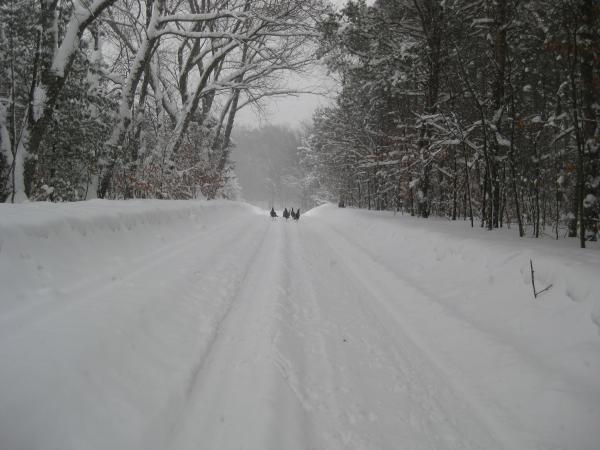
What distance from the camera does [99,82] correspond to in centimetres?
1127

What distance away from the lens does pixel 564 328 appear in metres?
2.74

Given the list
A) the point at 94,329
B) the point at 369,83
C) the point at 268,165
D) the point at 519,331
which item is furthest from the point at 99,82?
the point at 268,165

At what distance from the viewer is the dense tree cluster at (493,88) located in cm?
514

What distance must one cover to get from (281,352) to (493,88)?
794 centimetres

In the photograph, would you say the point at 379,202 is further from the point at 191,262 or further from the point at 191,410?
the point at 191,410

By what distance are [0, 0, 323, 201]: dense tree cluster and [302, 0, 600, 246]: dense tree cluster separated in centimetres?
273

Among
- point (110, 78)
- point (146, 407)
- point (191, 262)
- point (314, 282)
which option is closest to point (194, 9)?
point (110, 78)

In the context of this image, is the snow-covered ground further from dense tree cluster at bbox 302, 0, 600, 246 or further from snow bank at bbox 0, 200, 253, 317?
dense tree cluster at bbox 302, 0, 600, 246

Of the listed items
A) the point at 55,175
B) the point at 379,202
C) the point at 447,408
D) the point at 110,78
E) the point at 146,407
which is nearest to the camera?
the point at 146,407

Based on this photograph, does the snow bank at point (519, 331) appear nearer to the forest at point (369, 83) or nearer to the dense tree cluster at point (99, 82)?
the forest at point (369, 83)

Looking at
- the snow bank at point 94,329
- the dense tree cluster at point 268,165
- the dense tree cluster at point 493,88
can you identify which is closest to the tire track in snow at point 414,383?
the snow bank at point 94,329

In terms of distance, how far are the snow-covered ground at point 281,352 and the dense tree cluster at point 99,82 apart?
3.21 m

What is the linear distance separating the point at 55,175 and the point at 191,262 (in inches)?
314

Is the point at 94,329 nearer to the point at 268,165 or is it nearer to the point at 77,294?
the point at 77,294
